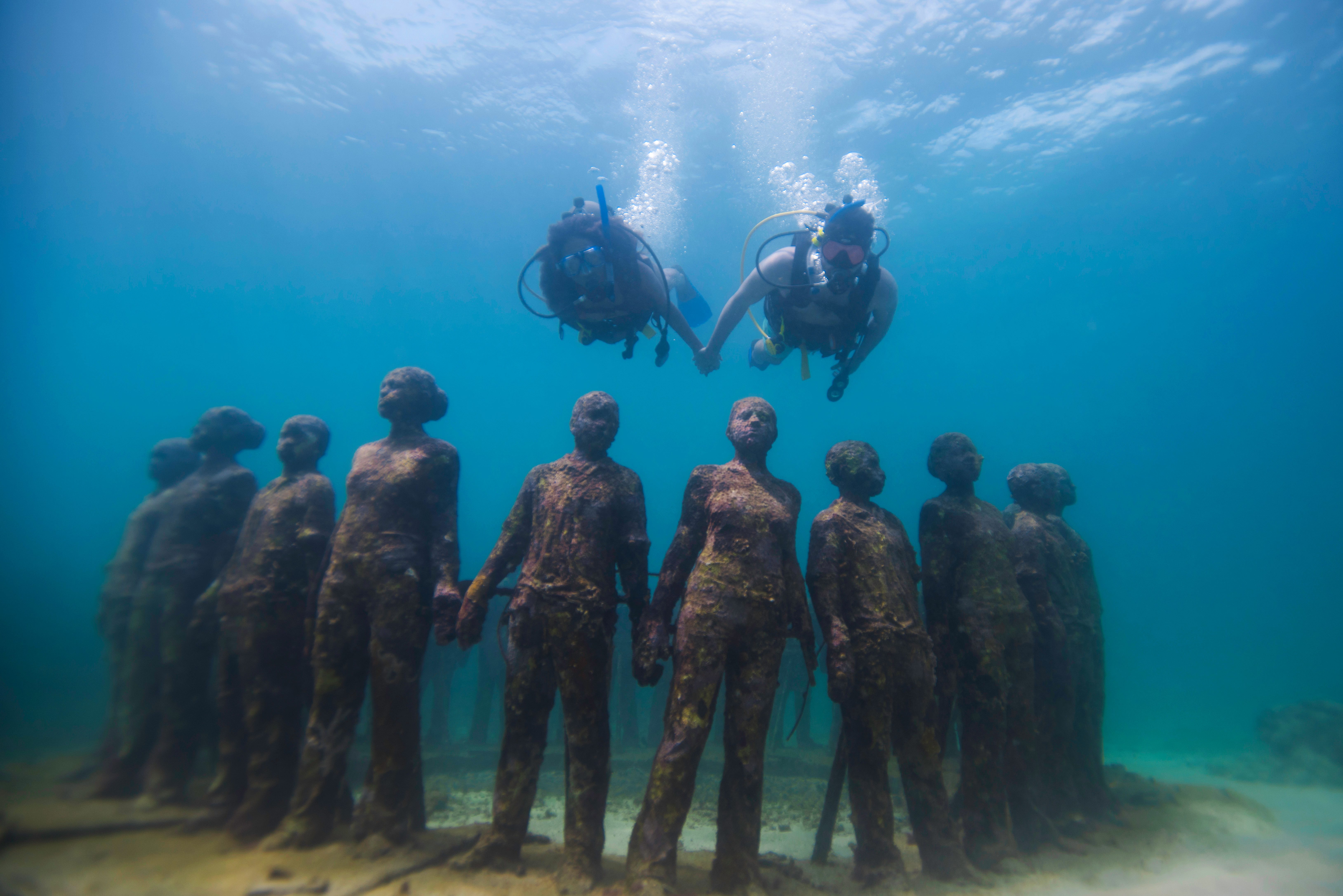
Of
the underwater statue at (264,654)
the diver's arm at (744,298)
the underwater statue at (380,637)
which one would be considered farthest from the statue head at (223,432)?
the diver's arm at (744,298)

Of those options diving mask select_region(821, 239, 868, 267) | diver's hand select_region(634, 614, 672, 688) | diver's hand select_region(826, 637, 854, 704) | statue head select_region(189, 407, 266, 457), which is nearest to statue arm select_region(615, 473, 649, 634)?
diver's hand select_region(634, 614, 672, 688)

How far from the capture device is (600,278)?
267 inches

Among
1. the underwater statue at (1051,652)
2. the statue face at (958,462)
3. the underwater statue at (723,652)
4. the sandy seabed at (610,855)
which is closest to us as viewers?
the sandy seabed at (610,855)

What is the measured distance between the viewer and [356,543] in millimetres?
4859

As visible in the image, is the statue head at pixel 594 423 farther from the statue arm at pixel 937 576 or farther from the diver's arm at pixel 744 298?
the statue arm at pixel 937 576

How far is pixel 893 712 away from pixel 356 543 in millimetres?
5606

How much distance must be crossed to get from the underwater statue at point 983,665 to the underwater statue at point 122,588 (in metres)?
9.04

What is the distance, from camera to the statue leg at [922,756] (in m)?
4.79

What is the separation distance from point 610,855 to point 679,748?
2471mm

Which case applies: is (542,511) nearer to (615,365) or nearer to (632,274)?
(632,274)

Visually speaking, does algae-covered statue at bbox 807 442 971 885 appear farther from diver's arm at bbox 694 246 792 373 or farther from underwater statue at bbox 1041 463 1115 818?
diver's arm at bbox 694 246 792 373

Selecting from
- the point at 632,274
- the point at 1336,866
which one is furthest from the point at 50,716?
the point at 1336,866

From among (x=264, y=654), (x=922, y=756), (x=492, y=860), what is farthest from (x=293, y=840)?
(x=922, y=756)

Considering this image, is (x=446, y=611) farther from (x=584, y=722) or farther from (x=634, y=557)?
(x=634, y=557)
